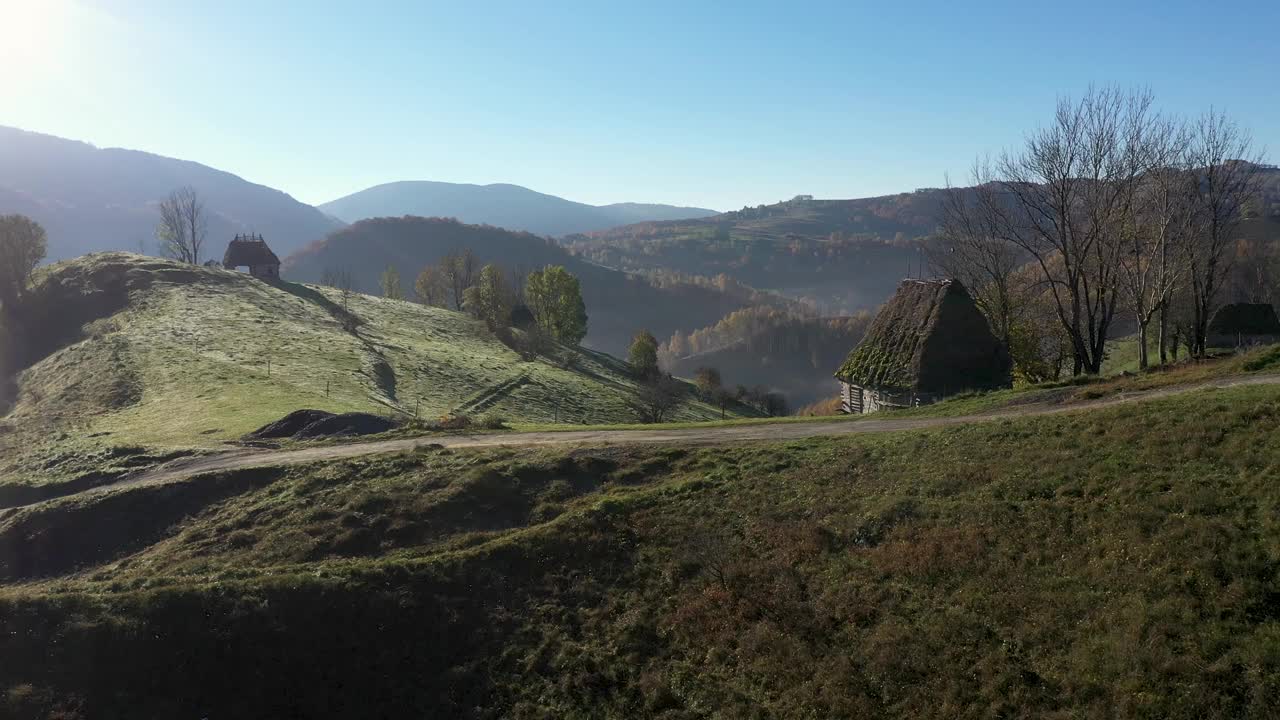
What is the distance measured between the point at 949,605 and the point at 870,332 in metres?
32.3

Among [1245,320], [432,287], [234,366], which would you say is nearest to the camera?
[234,366]

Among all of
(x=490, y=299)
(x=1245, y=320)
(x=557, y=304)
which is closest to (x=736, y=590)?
(x=1245, y=320)

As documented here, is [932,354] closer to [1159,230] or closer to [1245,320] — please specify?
[1159,230]

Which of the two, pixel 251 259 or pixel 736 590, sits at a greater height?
pixel 251 259

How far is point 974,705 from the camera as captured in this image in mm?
13062

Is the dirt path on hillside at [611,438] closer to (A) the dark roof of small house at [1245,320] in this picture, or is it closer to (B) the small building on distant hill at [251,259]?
(A) the dark roof of small house at [1245,320]

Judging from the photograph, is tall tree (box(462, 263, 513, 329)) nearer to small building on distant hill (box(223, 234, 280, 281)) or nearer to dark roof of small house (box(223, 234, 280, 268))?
small building on distant hill (box(223, 234, 280, 281))

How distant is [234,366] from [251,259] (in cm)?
4695

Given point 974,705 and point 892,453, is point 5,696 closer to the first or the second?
point 974,705

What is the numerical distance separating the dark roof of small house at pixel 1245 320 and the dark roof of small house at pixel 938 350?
77.1 ft

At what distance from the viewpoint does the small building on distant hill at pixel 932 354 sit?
3859cm

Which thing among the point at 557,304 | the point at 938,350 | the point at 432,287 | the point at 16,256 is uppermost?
the point at 16,256

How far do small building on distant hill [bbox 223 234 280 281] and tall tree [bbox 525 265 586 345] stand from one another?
32.1m

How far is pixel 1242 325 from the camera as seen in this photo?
169ft
